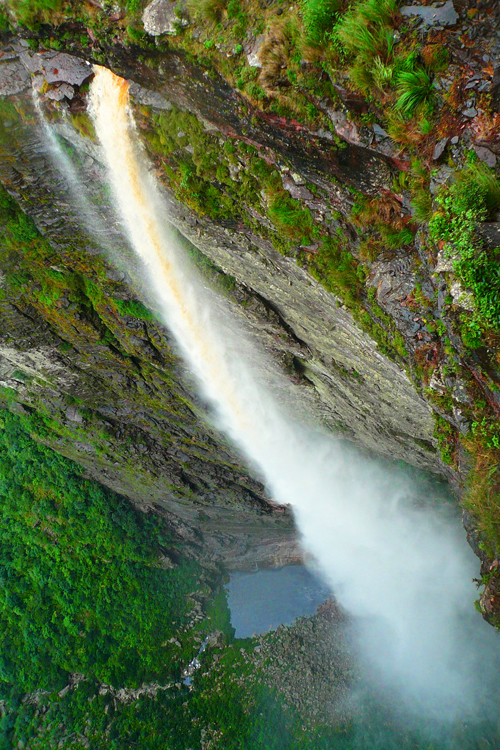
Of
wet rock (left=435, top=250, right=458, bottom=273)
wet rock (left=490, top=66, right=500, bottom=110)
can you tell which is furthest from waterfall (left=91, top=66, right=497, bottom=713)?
wet rock (left=490, top=66, right=500, bottom=110)

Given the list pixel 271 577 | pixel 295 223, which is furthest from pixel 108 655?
pixel 295 223

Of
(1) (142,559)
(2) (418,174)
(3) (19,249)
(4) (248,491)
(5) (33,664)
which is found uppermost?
(2) (418,174)

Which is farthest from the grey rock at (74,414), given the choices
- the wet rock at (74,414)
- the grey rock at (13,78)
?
the grey rock at (13,78)

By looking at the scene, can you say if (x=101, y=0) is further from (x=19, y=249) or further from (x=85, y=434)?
(x=85, y=434)

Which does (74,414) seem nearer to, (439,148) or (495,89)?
(439,148)

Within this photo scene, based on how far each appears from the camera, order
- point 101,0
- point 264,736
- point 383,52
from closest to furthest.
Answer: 1. point 383,52
2. point 101,0
3. point 264,736

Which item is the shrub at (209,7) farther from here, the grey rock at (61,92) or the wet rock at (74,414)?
the wet rock at (74,414)
